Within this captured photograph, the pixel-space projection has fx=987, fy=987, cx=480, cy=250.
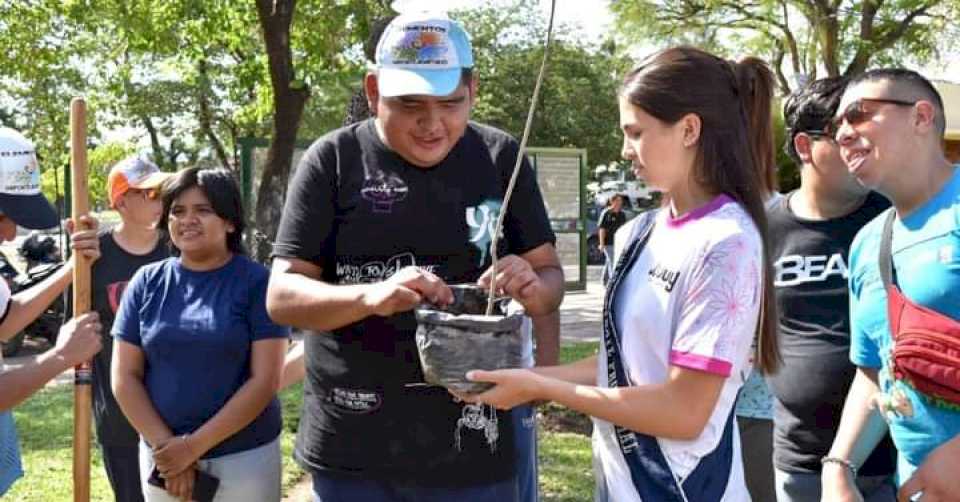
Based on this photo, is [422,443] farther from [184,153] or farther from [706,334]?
[184,153]

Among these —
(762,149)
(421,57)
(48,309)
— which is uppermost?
(421,57)

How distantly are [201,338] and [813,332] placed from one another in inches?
78.5

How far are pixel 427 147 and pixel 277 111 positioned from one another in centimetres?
1015

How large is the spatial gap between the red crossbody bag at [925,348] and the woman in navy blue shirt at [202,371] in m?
1.95

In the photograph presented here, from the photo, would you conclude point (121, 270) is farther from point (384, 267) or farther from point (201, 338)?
point (384, 267)

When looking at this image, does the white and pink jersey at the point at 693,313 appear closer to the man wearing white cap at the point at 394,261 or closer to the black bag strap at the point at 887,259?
the man wearing white cap at the point at 394,261

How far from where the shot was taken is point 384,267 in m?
2.44

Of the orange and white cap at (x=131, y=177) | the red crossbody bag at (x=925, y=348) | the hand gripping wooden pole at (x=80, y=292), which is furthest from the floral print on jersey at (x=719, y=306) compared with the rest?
the orange and white cap at (x=131, y=177)

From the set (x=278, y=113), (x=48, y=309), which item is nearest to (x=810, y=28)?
(x=278, y=113)

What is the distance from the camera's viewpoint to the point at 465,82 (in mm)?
2453

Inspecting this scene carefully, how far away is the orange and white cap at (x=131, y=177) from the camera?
167 inches

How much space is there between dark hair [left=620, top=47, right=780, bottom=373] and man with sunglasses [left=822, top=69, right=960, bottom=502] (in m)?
0.49

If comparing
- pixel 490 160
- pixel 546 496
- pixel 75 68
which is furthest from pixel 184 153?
pixel 490 160

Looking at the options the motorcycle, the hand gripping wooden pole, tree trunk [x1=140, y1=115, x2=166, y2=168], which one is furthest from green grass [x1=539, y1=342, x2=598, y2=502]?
tree trunk [x1=140, y1=115, x2=166, y2=168]
